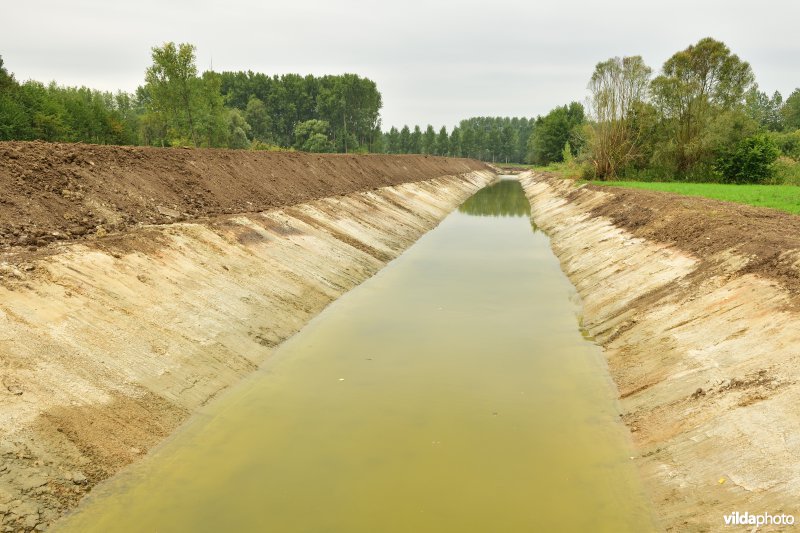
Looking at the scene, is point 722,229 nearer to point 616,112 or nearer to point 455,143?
point 616,112

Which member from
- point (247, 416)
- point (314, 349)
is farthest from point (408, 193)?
point (247, 416)

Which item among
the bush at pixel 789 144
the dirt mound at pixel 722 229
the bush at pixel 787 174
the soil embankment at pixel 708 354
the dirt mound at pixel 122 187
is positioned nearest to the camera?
the soil embankment at pixel 708 354

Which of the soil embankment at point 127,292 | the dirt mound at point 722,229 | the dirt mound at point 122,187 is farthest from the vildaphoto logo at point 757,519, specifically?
the dirt mound at point 122,187

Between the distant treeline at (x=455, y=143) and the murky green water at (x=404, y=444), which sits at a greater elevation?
the distant treeline at (x=455, y=143)

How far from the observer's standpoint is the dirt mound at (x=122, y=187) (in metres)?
13.3

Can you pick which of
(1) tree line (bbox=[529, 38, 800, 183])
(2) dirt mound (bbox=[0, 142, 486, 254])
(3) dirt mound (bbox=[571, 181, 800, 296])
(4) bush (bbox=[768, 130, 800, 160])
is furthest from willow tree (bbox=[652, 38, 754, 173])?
(2) dirt mound (bbox=[0, 142, 486, 254])

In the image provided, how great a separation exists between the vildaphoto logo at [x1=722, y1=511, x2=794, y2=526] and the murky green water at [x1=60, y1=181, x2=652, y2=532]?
1080 mm

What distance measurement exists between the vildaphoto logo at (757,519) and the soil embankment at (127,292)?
894 centimetres

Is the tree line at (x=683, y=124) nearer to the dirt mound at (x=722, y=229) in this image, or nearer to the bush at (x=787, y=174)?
the bush at (x=787, y=174)

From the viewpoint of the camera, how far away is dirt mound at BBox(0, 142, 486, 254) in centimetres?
1334

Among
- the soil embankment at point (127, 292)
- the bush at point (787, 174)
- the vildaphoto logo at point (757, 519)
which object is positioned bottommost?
the vildaphoto logo at point (757, 519)

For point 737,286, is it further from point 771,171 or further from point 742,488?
point 771,171

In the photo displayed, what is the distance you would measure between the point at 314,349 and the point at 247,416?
12.2ft

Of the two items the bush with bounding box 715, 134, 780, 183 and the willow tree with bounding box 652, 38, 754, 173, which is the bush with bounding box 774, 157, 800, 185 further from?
the willow tree with bounding box 652, 38, 754, 173
